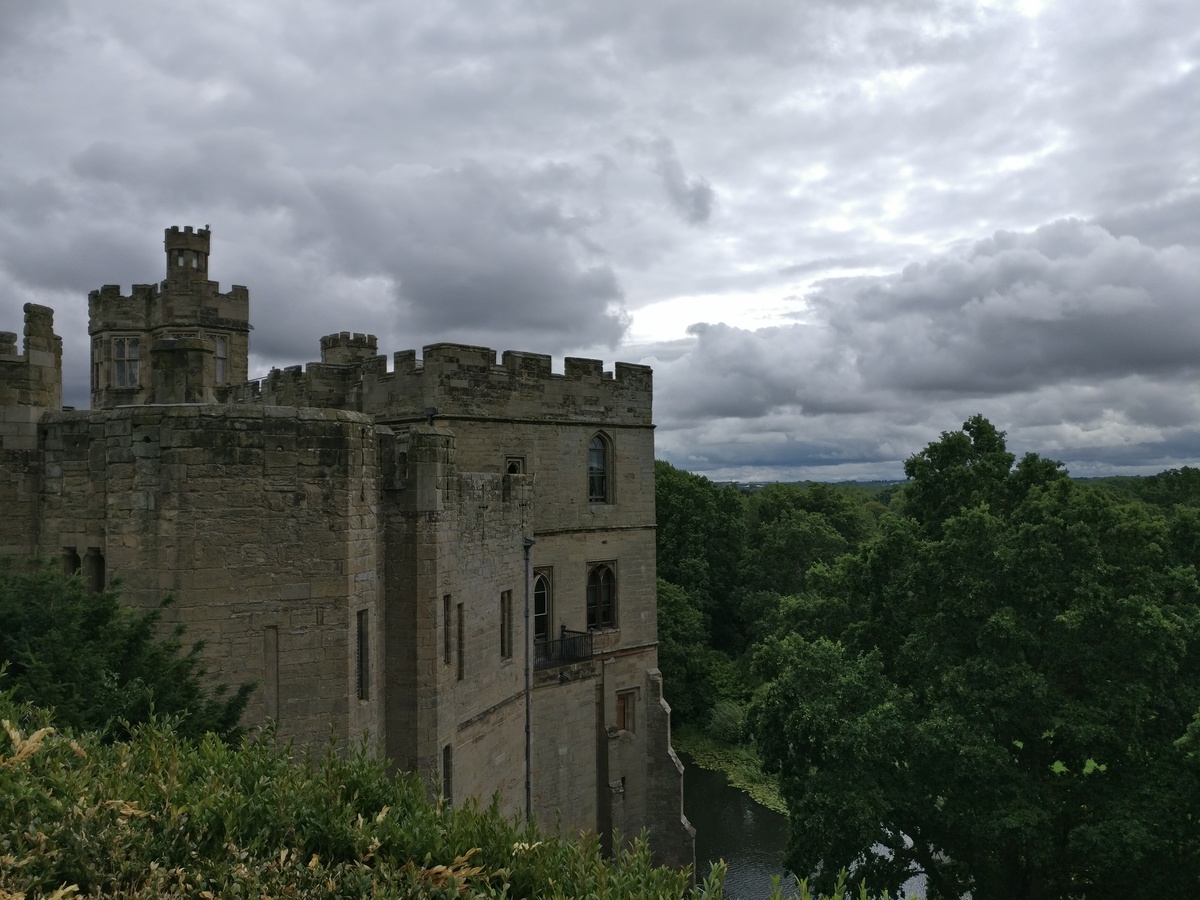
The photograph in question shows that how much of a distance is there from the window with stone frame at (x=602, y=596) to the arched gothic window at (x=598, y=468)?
194cm

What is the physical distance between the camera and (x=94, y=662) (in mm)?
8914

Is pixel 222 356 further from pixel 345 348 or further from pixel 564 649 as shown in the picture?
pixel 564 649

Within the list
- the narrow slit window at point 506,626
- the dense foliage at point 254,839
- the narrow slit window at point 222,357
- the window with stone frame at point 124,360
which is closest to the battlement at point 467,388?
the narrow slit window at point 222,357

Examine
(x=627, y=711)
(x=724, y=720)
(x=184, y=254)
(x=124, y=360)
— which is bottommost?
(x=724, y=720)

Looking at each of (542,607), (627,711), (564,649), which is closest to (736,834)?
(627,711)

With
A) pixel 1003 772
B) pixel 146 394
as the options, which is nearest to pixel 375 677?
pixel 1003 772

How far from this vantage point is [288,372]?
23.3m

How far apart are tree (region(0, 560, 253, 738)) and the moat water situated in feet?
69.9

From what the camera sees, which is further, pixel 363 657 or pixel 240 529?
pixel 363 657

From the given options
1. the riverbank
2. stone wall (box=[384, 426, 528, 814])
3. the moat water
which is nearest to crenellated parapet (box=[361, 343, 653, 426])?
stone wall (box=[384, 426, 528, 814])

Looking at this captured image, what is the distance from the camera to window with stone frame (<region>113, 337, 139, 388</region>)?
27312 mm

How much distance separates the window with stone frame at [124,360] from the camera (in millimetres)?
27312

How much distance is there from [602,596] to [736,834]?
14.3 meters

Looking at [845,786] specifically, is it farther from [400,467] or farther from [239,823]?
[239,823]
